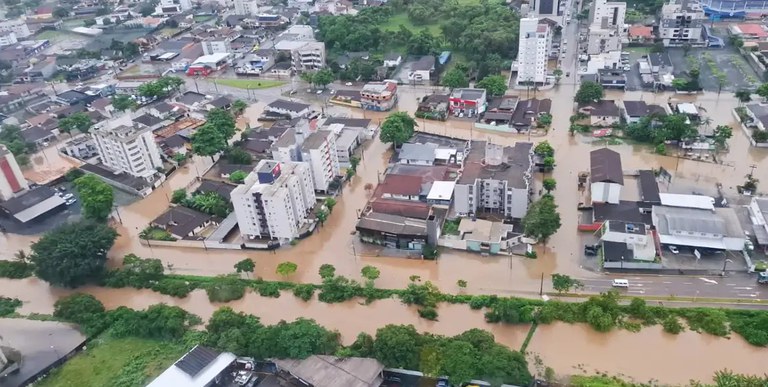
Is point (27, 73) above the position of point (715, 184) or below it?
above

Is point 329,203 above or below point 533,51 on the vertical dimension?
below

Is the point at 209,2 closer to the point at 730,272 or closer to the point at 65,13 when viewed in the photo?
the point at 65,13

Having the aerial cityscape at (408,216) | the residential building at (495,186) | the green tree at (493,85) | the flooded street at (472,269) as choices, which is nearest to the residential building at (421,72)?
the aerial cityscape at (408,216)

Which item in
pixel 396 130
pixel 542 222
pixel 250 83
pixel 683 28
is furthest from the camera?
pixel 250 83

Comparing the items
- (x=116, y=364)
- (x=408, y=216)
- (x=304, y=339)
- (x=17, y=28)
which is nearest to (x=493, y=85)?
(x=408, y=216)

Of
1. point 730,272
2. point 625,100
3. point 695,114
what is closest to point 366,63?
point 625,100

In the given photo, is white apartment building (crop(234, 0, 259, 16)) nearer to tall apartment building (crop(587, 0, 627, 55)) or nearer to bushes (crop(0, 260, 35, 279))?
tall apartment building (crop(587, 0, 627, 55))

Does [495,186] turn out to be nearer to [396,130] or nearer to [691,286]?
[396,130]
